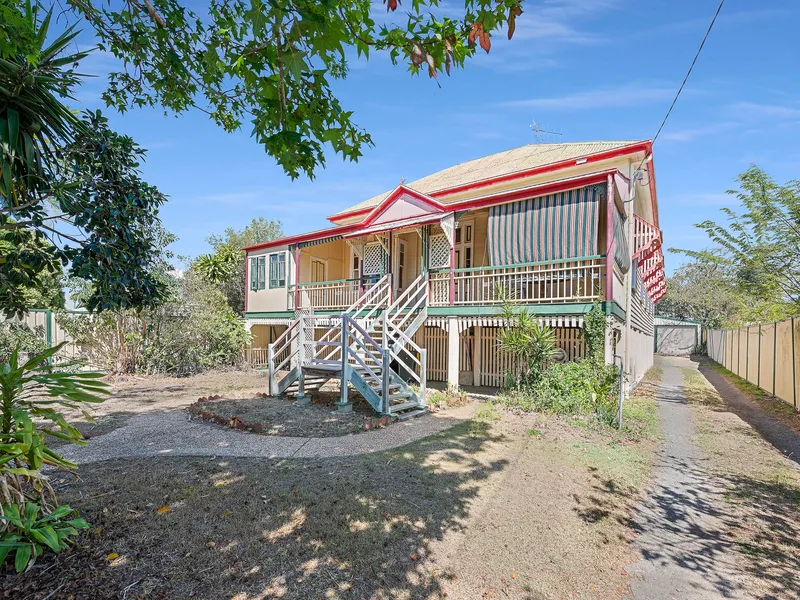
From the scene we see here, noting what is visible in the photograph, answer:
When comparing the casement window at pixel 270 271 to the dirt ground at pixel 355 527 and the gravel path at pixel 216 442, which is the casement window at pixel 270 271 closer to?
the gravel path at pixel 216 442

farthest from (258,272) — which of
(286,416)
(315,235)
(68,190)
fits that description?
(68,190)

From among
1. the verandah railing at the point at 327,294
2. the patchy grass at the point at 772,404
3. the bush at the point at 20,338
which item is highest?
the verandah railing at the point at 327,294

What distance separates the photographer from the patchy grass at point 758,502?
339 centimetres

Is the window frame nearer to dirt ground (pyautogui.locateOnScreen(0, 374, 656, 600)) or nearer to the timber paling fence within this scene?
dirt ground (pyautogui.locateOnScreen(0, 374, 656, 600))

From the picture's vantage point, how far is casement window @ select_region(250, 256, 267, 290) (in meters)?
17.3

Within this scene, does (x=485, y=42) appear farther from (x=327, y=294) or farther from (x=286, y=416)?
(x=327, y=294)

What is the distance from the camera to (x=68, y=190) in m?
4.62

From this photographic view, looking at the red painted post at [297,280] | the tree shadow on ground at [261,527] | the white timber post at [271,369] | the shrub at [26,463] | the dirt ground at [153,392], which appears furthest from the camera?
the red painted post at [297,280]

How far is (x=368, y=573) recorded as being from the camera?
3199 mm

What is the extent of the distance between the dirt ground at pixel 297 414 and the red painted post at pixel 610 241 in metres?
5.47

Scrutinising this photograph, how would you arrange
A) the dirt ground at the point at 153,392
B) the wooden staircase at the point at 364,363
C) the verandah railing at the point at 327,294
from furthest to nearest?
the verandah railing at the point at 327,294 → the wooden staircase at the point at 364,363 → the dirt ground at the point at 153,392

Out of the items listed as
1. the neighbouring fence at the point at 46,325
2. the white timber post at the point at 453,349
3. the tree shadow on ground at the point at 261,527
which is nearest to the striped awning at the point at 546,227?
the white timber post at the point at 453,349

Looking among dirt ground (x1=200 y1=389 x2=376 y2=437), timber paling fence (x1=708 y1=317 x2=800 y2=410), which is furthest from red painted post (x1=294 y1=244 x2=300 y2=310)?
timber paling fence (x1=708 y1=317 x2=800 y2=410)

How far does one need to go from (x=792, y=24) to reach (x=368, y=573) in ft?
30.7
